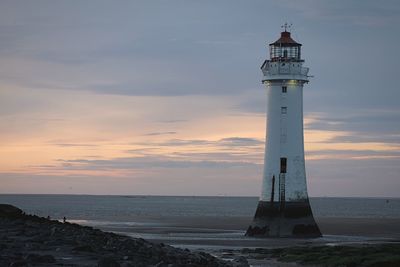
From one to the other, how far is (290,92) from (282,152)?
3163 mm

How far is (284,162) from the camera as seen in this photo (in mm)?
39688

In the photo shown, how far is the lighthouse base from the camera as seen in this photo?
39531 mm

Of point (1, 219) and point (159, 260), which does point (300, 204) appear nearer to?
point (1, 219)

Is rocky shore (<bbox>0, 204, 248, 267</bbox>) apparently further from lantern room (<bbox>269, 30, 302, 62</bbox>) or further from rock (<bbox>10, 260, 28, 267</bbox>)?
lantern room (<bbox>269, 30, 302, 62</bbox>)

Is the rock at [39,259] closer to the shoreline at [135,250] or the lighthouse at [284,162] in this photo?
the shoreline at [135,250]

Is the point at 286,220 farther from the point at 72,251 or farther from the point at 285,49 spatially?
the point at 72,251

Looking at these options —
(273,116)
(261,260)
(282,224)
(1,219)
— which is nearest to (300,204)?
(282,224)

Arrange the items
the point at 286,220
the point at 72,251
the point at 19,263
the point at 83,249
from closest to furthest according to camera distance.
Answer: the point at 19,263 < the point at 72,251 < the point at 83,249 < the point at 286,220

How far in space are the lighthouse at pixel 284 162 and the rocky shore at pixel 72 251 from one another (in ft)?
44.9

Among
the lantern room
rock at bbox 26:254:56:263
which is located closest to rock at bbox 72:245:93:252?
rock at bbox 26:254:56:263

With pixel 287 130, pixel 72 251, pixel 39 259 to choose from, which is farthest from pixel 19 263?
pixel 287 130

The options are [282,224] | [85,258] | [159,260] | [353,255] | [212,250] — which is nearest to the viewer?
[85,258]

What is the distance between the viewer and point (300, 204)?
39.6 meters

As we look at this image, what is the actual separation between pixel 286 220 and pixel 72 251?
21528 mm
